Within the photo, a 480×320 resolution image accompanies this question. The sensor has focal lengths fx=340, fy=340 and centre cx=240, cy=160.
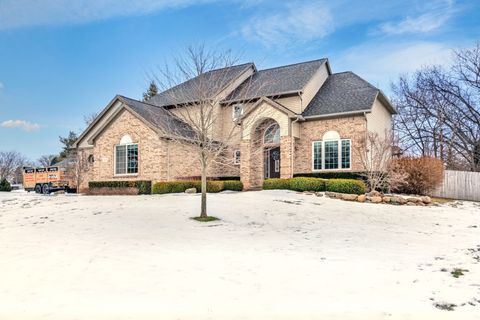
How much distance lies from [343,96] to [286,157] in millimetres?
5787

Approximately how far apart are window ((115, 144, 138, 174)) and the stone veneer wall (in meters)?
10.4

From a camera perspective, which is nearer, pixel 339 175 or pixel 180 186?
pixel 180 186

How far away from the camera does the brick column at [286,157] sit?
834 inches

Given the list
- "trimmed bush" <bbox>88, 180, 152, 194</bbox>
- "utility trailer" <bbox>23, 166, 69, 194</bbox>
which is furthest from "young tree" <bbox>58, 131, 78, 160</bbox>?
"trimmed bush" <bbox>88, 180, 152, 194</bbox>

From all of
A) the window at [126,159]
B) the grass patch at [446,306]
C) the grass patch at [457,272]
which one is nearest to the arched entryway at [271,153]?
the window at [126,159]

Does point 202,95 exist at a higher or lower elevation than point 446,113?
lower

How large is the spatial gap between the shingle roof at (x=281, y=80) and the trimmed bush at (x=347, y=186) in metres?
7.26

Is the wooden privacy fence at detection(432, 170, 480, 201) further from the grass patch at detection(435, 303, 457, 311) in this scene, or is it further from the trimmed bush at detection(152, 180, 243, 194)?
the grass patch at detection(435, 303, 457, 311)

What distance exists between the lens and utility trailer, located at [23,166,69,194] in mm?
30562

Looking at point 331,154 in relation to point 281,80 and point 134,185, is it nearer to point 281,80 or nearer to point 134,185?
point 281,80

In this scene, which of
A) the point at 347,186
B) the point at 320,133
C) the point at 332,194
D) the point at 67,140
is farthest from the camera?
the point at 67,140

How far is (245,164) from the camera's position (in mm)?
22125

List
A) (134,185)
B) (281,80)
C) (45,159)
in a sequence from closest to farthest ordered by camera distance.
Result: (134,185)
(281,80)
(45,159)

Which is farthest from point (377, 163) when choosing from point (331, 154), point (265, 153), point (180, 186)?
point (180, 186)
